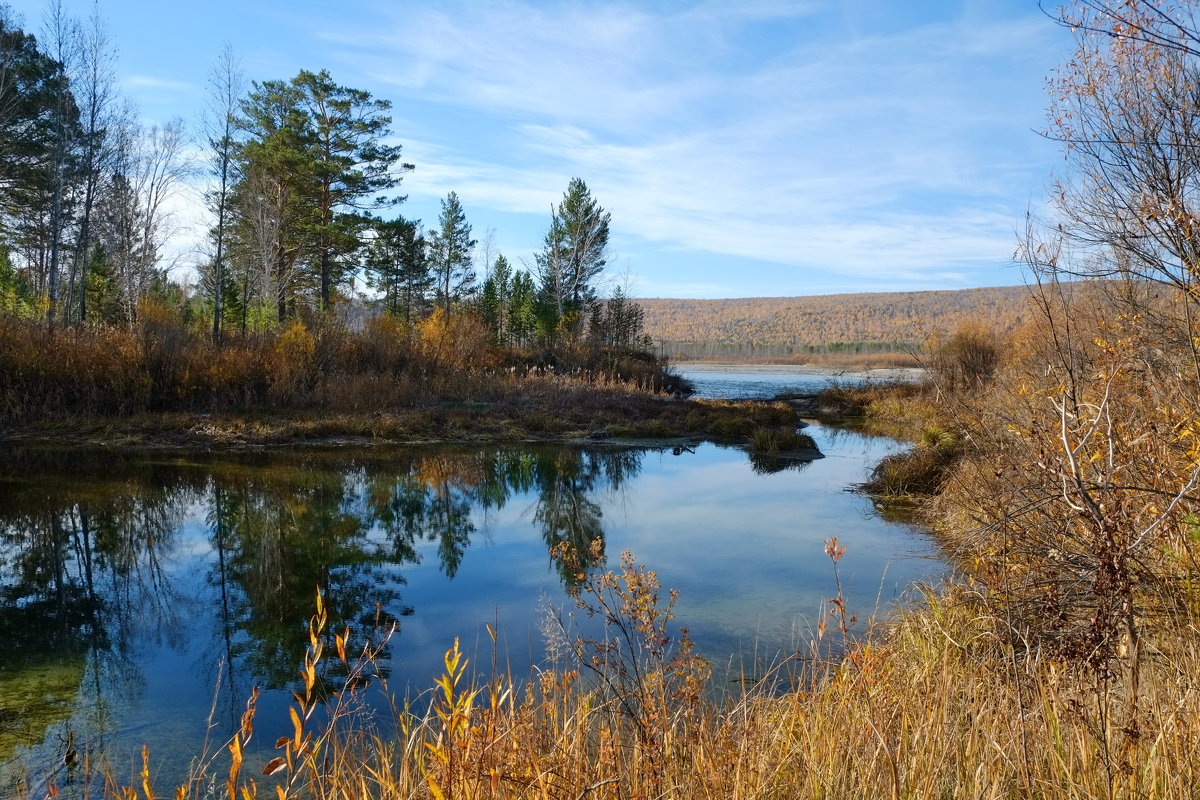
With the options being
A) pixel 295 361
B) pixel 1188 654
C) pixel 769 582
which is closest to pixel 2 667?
pixel 769 582

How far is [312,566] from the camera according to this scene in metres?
7.37

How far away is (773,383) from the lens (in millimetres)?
38188

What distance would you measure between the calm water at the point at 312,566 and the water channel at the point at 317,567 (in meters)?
0.03

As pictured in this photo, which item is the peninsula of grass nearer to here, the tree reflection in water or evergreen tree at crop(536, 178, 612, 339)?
the tree reflection in water

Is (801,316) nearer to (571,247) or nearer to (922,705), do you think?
(571,247)

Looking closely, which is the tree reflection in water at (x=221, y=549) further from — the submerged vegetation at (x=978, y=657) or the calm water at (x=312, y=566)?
the submerged vegetation at (x=978, y=657)

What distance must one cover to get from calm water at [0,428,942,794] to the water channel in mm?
27

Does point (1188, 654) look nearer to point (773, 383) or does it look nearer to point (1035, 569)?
point (1035, 569)


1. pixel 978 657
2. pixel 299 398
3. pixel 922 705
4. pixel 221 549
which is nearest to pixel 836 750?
pixel 922 705

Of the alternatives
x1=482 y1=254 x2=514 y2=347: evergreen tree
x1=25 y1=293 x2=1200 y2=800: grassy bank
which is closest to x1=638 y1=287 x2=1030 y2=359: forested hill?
x1=482 y1=254 x2=514 y2=347: evergreen tree

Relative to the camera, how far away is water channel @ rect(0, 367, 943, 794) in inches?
183

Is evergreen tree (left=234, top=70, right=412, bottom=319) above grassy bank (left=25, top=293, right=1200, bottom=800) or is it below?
above

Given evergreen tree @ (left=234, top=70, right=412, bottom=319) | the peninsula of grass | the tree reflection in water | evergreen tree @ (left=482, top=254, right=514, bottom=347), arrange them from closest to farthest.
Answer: the tree reflection in water → the peninsula of grass → evergreen tree @ (left=234, top=70, right=412, bottom=319) → evergreen tree @ (left=482, top=254, right=514, bottom=347)

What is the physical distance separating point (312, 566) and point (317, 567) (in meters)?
0.06
